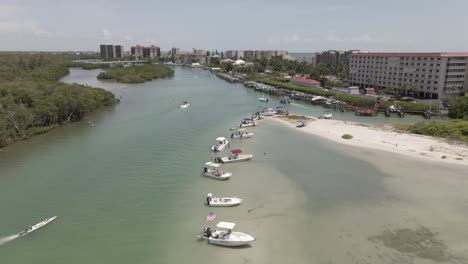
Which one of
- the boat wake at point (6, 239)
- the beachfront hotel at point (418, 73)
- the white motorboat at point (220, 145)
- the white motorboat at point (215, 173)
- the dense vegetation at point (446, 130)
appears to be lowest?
the boat wake at point (6, 239)

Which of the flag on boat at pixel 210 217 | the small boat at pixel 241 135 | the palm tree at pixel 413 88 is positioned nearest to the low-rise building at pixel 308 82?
the palm tree at pixel 413 88

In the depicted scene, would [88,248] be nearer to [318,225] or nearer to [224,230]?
[224,230]

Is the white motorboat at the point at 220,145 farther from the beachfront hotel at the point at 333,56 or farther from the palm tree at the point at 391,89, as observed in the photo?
the beachfront hotel at the point at 333,56

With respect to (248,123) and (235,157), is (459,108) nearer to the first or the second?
(248,123)

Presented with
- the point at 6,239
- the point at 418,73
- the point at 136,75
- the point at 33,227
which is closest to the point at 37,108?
the point at 33,227

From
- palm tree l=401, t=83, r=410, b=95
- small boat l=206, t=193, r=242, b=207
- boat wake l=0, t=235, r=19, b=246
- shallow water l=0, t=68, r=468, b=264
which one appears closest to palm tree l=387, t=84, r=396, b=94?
palm tree l=401, t=83, r=410, b=95

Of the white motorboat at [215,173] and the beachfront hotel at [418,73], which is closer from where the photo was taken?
the white motorboat at [215,173]

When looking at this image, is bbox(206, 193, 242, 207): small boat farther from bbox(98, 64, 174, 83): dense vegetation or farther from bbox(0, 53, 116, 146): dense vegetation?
bbox(98, 64, 174, 83): dense vegetation
